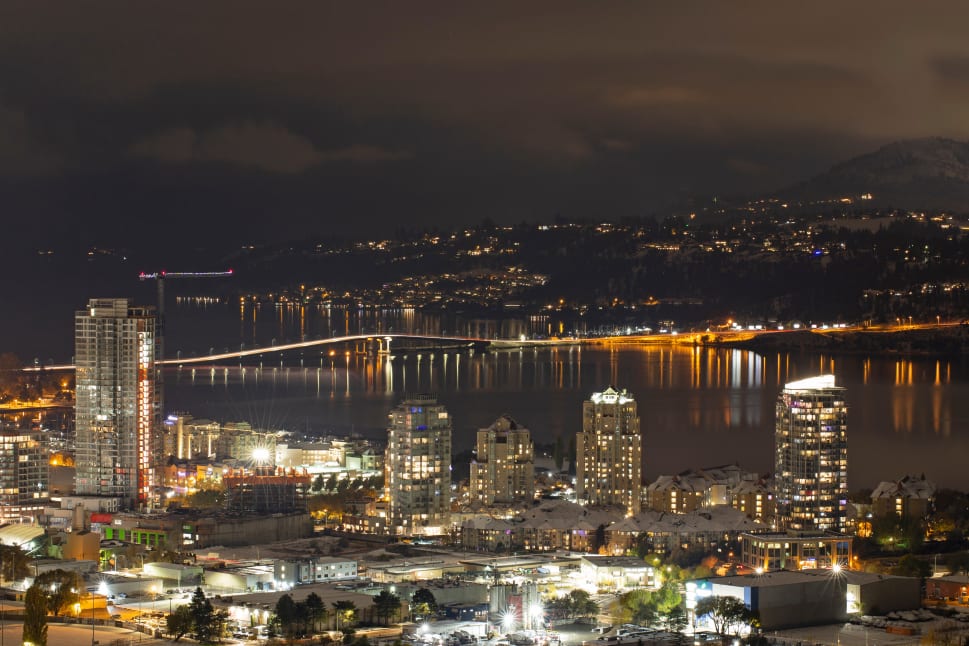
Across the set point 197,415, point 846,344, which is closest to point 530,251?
point 846,344

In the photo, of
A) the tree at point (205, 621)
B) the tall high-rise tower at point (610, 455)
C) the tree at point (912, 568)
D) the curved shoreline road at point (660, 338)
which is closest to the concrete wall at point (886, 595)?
the tree at point (912, 568)

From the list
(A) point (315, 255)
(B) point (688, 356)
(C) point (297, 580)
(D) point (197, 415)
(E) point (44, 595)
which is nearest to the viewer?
(E) point (44, 595)

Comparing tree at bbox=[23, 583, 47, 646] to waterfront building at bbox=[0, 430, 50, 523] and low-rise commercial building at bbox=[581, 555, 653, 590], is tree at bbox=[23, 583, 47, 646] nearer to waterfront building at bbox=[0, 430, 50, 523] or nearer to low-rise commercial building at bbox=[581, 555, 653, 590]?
low-rise commercial building at bbox=[581, 555, 653, 590]

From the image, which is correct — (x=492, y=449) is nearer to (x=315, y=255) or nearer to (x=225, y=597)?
(x=225, y=597)

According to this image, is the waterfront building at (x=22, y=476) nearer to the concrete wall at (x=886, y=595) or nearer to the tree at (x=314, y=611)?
the tree at (x=314, y=611)

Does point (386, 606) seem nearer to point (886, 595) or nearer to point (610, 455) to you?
point (886, 595)

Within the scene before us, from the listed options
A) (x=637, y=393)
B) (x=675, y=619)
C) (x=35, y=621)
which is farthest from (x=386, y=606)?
(x=637, y=393)
